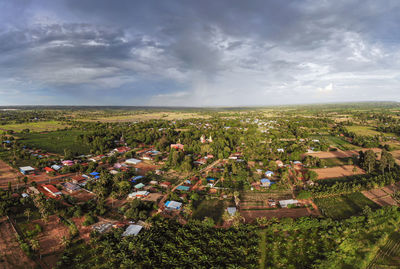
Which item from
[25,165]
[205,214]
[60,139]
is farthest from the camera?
[60,139]

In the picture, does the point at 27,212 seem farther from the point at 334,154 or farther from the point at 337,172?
the point at 334,154

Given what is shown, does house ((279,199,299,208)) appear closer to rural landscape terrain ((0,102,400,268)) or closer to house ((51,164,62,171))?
rural landscape terrain ((0,102,400,268))

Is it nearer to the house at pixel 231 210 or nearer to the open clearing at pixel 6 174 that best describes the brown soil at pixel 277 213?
the house at pixel 231 210

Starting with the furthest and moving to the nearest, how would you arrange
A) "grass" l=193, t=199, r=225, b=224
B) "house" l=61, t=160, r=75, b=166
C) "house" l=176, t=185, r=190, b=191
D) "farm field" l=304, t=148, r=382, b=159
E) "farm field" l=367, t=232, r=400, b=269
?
"farm field" l=304, t=148, r=382, b=159, "house" l=61, t=160, r=75, b=166, "house" l=176, t=185, r=190, b=191, "grass" l=193, t=199, r=225, b=224, "farm field" l=367, t=232, r=400, b=269

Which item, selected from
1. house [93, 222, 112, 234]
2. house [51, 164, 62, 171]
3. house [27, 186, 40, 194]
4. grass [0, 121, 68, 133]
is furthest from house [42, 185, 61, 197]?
grass [0, 121, 68, 133]

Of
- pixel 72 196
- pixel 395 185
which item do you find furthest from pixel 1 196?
pixel 395 185

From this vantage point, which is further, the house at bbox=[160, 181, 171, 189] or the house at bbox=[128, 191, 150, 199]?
the house at bbox=[160, 181, 171, 189]

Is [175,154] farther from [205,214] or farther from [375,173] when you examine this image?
[375,173]

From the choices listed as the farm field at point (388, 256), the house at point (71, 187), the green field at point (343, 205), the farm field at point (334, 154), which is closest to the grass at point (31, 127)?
the house at point (71, 187)
